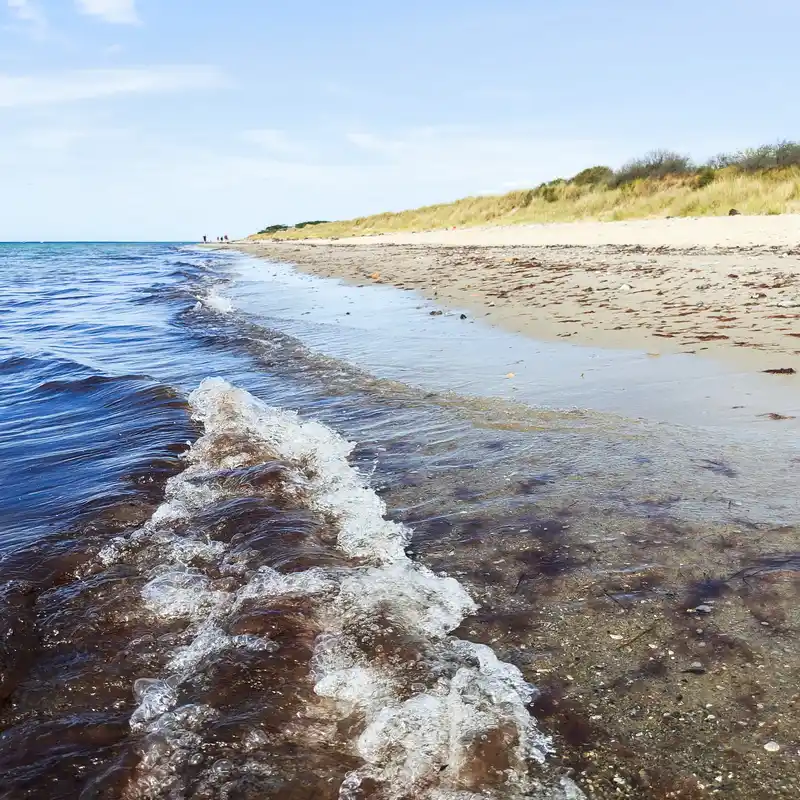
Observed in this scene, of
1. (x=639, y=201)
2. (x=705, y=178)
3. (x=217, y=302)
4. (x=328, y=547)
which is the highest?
(x=705, y=178)

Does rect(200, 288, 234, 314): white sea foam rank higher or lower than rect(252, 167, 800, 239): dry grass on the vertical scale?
lower

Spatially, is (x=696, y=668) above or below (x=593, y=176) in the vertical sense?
below

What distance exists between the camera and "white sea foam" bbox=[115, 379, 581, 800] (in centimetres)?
153

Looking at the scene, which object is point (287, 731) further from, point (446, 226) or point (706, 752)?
point (446, 226)

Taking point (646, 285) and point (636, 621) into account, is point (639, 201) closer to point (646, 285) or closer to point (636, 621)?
point (646, 285)

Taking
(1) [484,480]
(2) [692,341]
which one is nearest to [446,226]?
(2) [692,341]

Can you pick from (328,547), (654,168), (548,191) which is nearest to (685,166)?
(654,168)

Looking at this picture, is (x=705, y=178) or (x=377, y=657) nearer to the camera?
(x=377, y=657)

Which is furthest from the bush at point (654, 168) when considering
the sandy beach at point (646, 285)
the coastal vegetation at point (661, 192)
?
the sandy beach at point (646, 285)

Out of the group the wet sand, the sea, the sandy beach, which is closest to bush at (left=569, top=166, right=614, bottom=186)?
the sandy beach

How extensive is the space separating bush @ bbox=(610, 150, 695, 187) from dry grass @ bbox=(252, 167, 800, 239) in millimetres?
653

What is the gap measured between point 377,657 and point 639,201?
24777 millimetres

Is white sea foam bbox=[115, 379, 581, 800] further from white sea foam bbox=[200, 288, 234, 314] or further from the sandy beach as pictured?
white sea foam bbox=[200, 288, 234, 314]

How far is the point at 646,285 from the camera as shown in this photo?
9.26m
